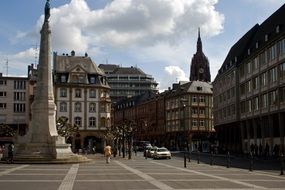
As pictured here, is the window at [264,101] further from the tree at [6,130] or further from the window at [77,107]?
the window at [77,107]

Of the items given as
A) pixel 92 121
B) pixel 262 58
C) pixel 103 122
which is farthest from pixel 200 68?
pixel 262 58

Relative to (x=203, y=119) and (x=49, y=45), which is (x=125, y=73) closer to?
(x=203, y=119)

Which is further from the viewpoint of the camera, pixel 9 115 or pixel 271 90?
pixel 9 115

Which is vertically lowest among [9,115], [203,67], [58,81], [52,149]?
[52,149]

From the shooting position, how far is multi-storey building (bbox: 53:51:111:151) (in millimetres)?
98250

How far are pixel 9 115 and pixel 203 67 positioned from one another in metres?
84.5

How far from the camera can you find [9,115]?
103m

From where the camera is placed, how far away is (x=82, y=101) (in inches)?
3903

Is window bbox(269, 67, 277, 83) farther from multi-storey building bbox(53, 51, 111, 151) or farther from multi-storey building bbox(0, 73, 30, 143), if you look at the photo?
multi-storey building bbox(0, 73, 30, 143)

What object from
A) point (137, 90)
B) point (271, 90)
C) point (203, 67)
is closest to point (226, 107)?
point (271, 90)

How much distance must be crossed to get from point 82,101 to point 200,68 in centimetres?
7918

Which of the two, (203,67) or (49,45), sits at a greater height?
(203,67)

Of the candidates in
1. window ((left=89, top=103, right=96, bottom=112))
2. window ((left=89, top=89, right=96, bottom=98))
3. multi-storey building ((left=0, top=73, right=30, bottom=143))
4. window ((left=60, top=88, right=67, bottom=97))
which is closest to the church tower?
window ((left=89, top=89, right=96, bottom=98))

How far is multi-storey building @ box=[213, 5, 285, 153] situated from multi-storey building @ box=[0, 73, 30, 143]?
38181 millimetres
